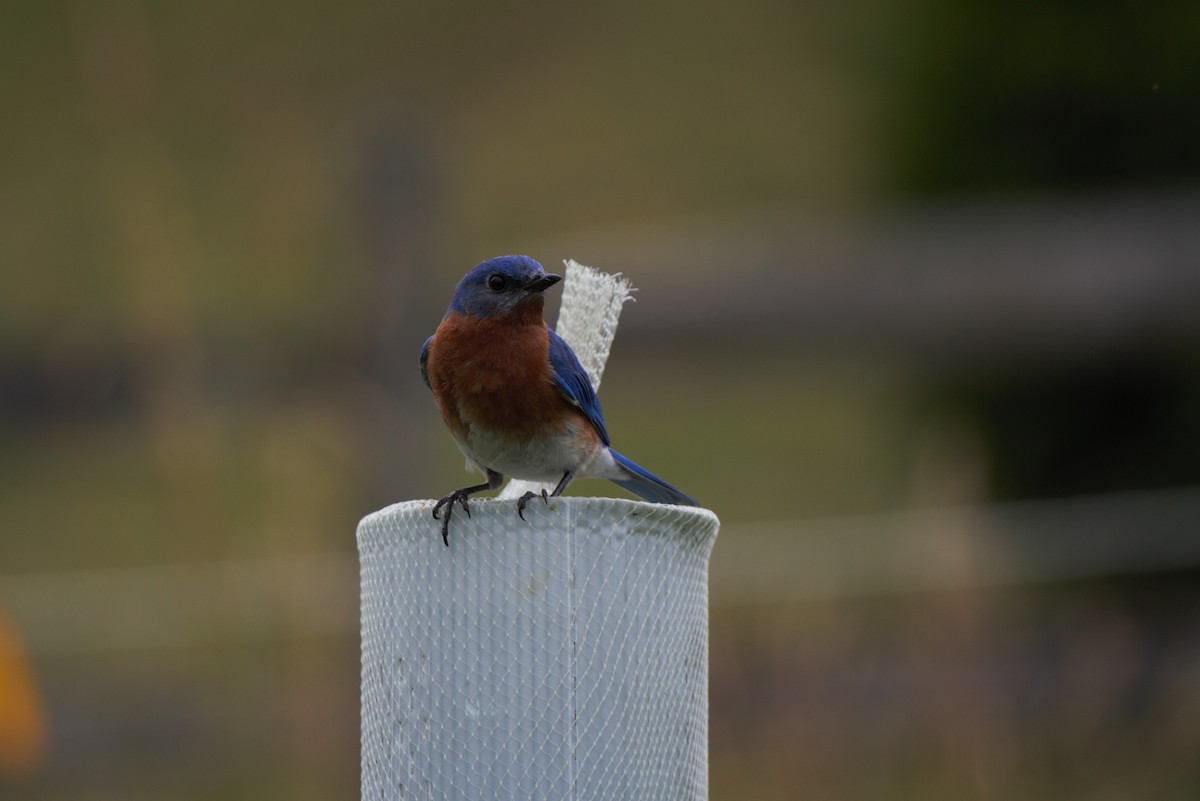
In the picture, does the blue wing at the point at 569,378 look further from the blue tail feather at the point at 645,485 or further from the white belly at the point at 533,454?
the blue tail feather at the point at 645,485

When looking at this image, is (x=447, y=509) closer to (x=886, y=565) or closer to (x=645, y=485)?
(x=645, y=485)

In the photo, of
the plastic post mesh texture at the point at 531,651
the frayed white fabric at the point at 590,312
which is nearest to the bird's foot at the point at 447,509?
the plastic post mesh texture at the point at 531,651

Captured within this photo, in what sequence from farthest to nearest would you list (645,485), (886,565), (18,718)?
(886,565), (18,718), (645,485)

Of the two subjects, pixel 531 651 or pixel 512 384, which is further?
pixel 512 384

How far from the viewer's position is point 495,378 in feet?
8.80

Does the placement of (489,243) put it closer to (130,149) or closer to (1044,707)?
(130,149)

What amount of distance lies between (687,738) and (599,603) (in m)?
0.28

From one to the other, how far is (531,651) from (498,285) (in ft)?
3.30

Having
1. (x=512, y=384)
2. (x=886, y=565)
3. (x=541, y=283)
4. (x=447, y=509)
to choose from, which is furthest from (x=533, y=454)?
(x=886, y=565)

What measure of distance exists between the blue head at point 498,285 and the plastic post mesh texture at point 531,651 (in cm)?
81

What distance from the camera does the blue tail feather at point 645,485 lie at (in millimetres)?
2914

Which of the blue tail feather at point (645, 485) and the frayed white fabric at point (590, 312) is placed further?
the blue tail feather at point (645, 485)

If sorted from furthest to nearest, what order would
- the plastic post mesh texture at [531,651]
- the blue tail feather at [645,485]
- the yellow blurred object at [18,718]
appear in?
1. the yellow blurred object at [18,718]
2. the blue tail feather at [645,485]
3. the plastic post mesh texture at [531,651]

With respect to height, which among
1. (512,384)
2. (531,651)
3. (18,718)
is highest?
(512,384)
